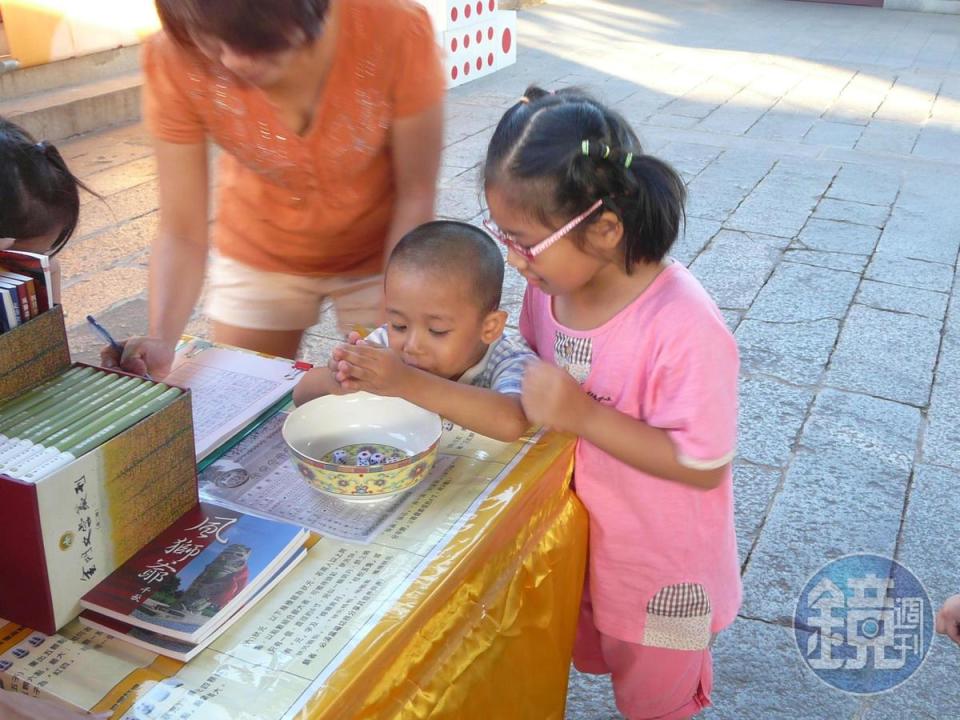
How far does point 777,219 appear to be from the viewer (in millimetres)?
4312

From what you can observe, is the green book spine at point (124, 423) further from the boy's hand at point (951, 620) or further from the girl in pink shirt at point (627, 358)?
the boy's hand at point (951, 620)

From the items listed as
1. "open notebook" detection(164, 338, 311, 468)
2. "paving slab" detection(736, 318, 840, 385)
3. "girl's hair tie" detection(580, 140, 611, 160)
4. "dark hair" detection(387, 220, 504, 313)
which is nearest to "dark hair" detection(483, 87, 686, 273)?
Answer: "girl's hair tie" detection(580, 140, 611, 160)

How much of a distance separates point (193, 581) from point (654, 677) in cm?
77

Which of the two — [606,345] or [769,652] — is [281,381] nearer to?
[606,345]

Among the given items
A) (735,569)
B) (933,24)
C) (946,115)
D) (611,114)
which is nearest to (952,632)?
(735,569)

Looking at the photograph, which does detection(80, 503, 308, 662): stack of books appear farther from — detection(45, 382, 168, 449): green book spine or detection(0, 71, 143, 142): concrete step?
detection(0, 71, 143, 142): concrete step

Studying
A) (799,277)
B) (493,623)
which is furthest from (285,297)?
(799,277)

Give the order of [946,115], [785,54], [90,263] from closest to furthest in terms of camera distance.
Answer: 1. [90,263]
2. [946,115]
3. [785,54]

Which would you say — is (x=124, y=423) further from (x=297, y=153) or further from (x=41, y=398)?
(x=297, y=153)

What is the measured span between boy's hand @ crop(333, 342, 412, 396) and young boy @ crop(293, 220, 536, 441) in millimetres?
82

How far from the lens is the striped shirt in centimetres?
132

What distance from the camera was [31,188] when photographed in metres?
1.42

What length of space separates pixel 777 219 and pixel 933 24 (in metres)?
7.59
